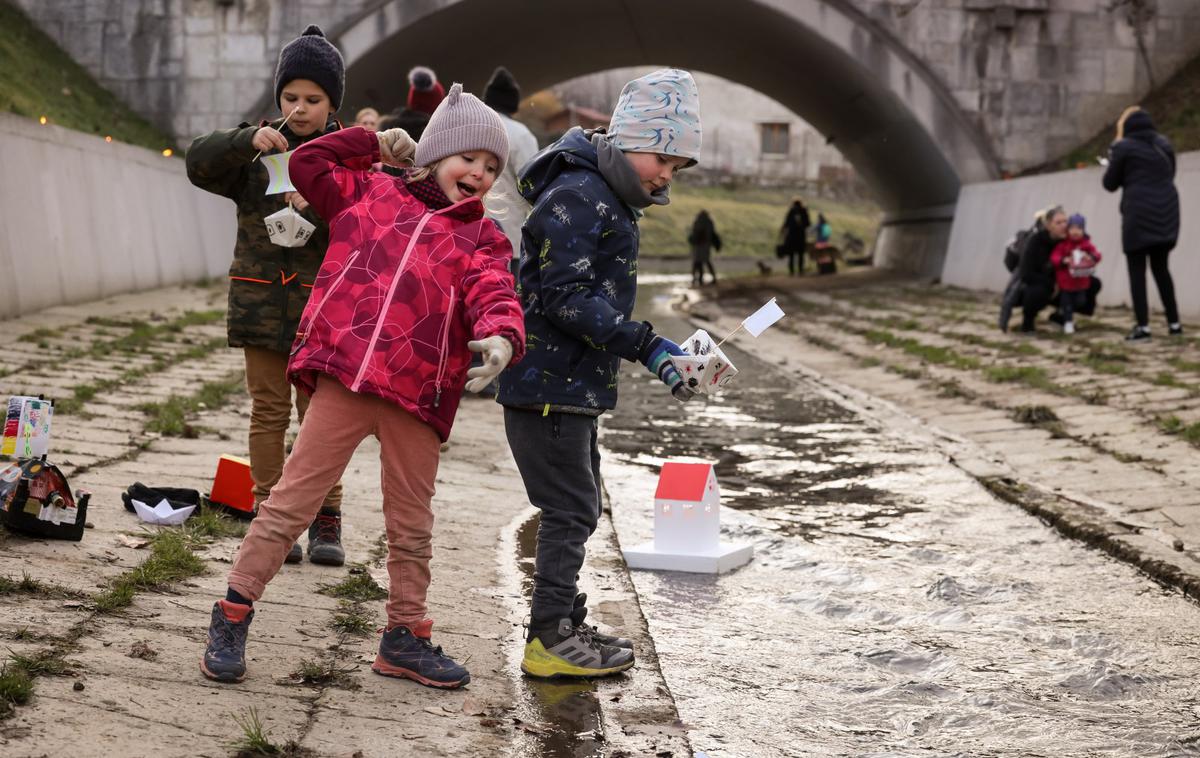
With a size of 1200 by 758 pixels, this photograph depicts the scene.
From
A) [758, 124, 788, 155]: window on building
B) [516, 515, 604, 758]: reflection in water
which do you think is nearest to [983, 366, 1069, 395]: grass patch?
[516, 515, 604, 758]: reflection in water

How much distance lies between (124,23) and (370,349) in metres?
20.2

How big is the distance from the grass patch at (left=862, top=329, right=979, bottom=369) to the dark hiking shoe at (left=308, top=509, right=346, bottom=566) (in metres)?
7.54

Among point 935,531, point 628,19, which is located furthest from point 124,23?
point 935,531

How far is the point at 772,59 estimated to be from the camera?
26281 mm

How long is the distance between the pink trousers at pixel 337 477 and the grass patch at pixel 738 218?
35.1 m

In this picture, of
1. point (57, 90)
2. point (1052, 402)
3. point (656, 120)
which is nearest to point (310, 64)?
point (656, 120)

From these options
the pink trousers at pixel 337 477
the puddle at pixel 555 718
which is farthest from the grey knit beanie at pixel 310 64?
the puddle at pixel 555 718

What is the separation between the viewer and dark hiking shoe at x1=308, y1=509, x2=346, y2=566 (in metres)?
5.33

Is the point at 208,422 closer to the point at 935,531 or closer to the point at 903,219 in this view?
the point at 935,531

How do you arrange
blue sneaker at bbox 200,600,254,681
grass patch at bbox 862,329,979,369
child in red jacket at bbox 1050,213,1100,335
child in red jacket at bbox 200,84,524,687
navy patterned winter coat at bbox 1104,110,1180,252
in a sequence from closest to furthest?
1. blue sneaker at bbox 200,600,254,681
2. child in red jacket at bbox 200,84,524,687
3. grass patch at bbox 862,329,979,369
4. navy patterned winter coat at bbox 1104,110,1180,252
5. child in red jacket at bbox 1050,213,1100,335

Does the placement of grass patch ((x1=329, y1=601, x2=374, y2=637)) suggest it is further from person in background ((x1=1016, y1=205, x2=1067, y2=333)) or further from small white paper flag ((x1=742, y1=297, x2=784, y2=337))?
person in background ((x1=1016, y1=205, x2=1067, y2=333))

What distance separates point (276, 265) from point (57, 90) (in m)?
16.8

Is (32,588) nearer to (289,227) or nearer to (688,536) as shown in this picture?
(289,227)

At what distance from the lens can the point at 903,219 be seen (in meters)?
27.6
